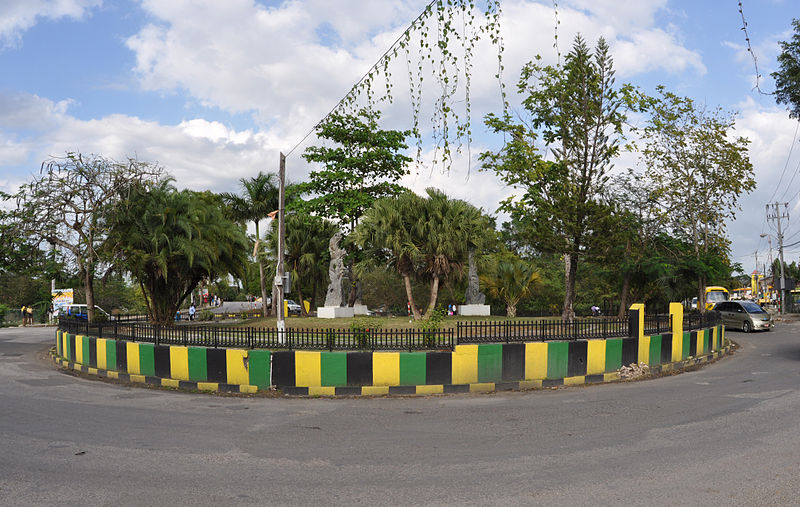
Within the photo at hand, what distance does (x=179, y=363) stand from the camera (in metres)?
12.9

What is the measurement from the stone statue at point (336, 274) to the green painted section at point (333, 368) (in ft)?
65.1

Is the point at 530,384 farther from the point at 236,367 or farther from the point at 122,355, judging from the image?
the point at 122,355

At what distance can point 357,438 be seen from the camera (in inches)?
321

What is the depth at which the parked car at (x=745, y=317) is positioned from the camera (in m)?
29.4

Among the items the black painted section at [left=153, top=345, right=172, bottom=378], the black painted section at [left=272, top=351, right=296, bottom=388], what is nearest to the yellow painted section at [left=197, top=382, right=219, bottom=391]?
the black painted section at [left=153, top=345, right=172, bottom=378]

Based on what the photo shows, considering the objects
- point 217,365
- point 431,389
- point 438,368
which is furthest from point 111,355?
point 438,368

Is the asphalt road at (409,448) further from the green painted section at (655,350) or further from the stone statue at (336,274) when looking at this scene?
the stone statue at (336,274)

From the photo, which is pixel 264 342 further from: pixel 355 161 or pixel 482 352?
pixel 355 161

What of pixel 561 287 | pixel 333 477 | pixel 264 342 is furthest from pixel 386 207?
pixel 561 287

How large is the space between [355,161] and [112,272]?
14.8 meters

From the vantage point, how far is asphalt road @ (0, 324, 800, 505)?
574cm

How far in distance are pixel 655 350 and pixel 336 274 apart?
66.3 ft

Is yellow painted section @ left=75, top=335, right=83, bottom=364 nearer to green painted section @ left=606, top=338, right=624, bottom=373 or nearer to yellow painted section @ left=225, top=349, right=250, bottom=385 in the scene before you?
yellow painted section @ left=225, top=349, right=250, bottom=385

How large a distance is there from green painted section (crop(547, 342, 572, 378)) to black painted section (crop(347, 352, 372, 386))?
3941 millimetres
